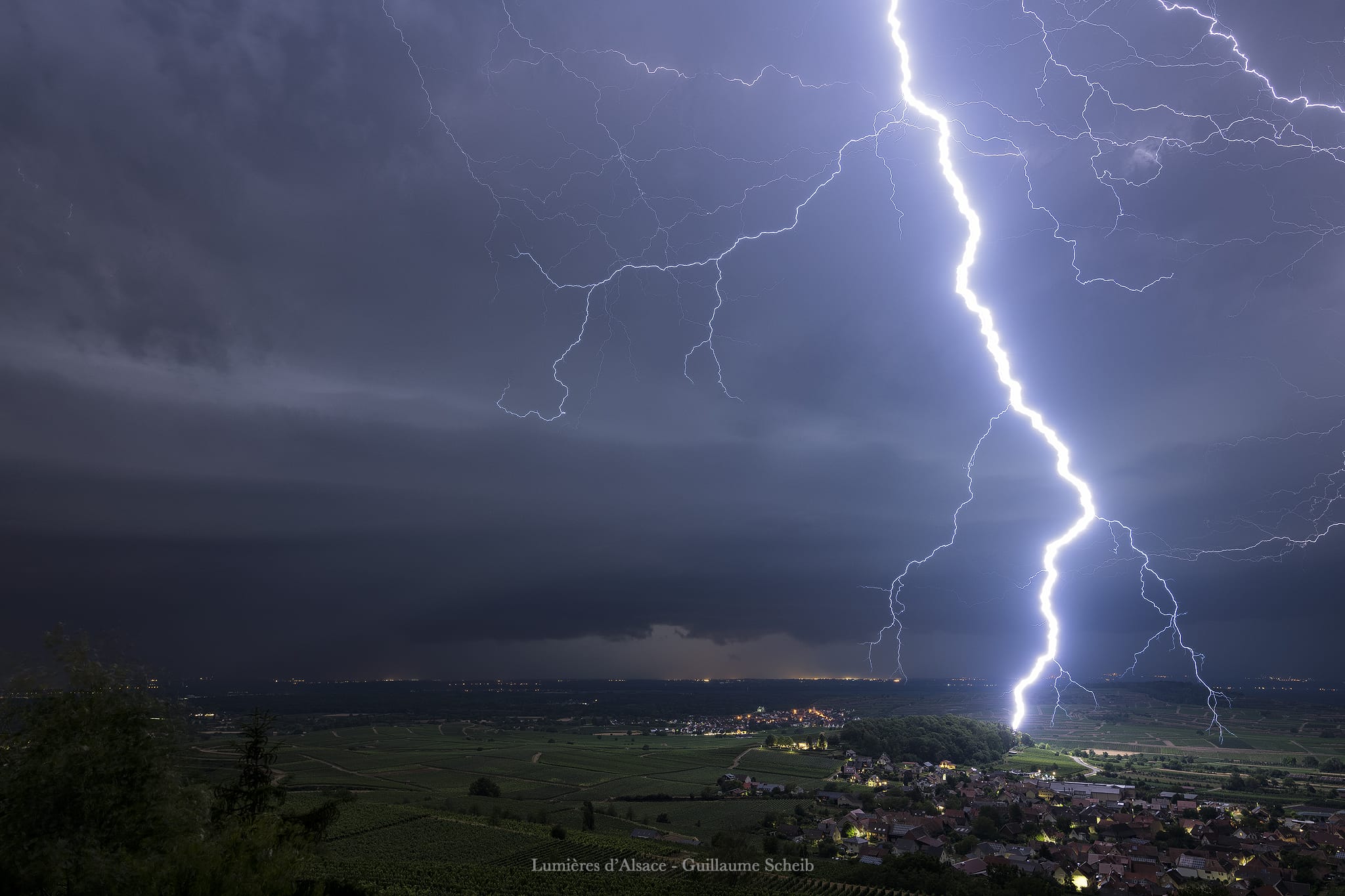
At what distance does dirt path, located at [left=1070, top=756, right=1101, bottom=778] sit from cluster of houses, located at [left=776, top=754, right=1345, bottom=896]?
7379 mm

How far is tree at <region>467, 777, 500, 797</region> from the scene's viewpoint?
45344 millimetres

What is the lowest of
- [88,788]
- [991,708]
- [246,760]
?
[991,708]

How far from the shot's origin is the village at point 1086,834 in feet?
84.2

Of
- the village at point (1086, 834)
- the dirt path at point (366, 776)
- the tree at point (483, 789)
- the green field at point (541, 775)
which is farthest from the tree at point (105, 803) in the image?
the dirt path at point (366, 776)

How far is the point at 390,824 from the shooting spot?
114 feet

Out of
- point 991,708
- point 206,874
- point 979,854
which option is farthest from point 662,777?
point 991,708

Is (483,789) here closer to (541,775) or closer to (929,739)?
(541,775)

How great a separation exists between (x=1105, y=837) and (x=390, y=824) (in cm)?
3560

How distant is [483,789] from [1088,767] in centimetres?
4860

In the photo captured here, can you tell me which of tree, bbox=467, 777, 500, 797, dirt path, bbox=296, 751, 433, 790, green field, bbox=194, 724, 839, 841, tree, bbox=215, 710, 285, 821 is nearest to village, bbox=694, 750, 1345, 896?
green field, bbox=194, 724, 839, 841

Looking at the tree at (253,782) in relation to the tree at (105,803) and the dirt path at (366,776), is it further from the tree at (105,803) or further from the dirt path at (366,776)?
the dirt path at (366,776)

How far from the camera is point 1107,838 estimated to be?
1249 inches

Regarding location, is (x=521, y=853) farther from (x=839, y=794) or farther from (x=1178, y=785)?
(x=1178, y=785)

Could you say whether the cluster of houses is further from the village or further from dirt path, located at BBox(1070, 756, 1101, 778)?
dirt path, located at BBox(1070, 756, 1101, 778)
